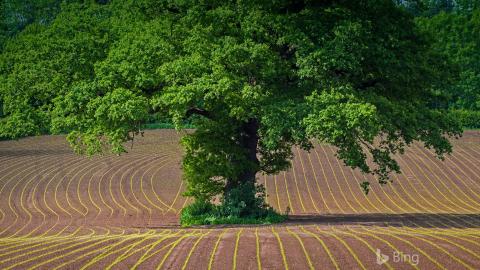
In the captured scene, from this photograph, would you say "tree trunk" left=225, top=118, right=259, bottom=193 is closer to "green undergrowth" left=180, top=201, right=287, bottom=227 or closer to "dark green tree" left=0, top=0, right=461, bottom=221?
"dark green tree" left=0, top=0, right=461, bottom=221

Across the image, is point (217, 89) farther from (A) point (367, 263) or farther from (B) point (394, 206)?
(B) point (394, 206)

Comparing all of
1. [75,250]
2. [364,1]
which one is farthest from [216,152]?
[75,250]

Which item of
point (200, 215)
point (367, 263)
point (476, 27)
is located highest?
point (476, 27)

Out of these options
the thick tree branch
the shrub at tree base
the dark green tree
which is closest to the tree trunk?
the dark green tree

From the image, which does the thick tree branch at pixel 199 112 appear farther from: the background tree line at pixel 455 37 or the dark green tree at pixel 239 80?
the background tree line at pixel 455 37

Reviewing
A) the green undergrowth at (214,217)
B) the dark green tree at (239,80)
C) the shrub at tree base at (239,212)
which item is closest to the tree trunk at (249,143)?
the dark green tree at (239,80)
